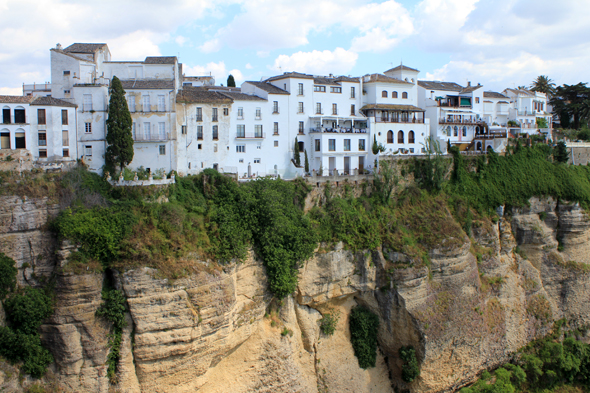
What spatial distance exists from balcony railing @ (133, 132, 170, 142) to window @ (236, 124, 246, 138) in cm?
564

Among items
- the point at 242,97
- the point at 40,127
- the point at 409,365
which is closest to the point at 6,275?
the point at 40,127

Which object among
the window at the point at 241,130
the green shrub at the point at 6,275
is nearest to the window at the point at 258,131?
the window at the point at 241,130

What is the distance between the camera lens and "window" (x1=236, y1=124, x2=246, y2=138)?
36.2 meters

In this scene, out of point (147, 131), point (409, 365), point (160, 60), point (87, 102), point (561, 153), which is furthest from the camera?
point (561, 153)

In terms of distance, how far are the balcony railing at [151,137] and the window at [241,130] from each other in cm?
564

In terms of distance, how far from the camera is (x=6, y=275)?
76.2 feet

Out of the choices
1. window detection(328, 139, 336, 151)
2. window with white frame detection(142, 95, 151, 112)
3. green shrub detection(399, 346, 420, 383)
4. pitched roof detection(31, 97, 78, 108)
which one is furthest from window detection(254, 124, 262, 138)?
green shrub detection(399, 346, 420, 383)

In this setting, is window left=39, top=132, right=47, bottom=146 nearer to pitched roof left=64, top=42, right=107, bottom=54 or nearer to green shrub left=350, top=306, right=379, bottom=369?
pitched roof left=64, top=42, right=107, bottom=54

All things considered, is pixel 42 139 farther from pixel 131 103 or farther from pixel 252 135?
pixel 252 135

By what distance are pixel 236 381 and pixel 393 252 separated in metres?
12.2

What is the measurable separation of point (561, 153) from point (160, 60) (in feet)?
113

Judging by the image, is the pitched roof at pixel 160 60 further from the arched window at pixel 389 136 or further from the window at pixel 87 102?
the arched window at pixel 389 136

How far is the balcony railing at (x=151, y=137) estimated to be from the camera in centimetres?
3169

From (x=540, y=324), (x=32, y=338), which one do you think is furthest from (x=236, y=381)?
(x=540, y=324)
